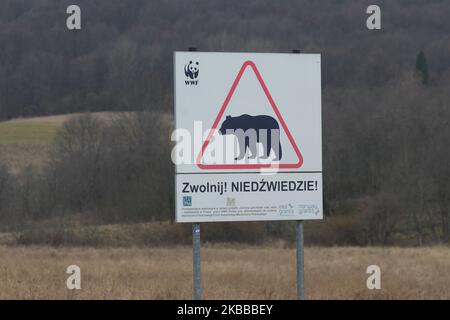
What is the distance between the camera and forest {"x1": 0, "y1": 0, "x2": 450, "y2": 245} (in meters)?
45.8

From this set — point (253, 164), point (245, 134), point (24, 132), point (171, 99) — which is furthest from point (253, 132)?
point (24, 132)

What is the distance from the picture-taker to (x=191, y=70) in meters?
8.31

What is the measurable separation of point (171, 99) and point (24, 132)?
28.8 m

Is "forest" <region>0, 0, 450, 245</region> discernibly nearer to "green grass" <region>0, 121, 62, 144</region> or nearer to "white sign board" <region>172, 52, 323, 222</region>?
"green grass" <region>0, 121, 62, 144</region>

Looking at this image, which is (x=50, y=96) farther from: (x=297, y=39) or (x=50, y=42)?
(x=297, y=39)

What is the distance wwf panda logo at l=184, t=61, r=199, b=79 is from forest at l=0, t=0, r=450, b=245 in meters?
32.2

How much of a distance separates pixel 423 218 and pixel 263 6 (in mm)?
28384

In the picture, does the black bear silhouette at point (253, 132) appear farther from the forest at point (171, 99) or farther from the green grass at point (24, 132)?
the green grass at point (24, 132)

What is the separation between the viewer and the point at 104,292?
10.0 m

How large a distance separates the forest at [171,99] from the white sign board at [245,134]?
3210 cm

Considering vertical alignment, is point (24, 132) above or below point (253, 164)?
above

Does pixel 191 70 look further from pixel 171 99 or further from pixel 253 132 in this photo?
pixel 171 99

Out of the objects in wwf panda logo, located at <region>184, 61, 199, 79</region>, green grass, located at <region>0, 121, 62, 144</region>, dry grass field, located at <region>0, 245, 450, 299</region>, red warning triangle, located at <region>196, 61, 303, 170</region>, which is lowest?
dry grass field, located at <region>0, 245, 450, 299</region>

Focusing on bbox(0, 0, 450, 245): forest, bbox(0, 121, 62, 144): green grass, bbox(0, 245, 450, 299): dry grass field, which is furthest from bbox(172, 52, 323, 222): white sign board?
bbox(0, 121, 62, 144): green grass
